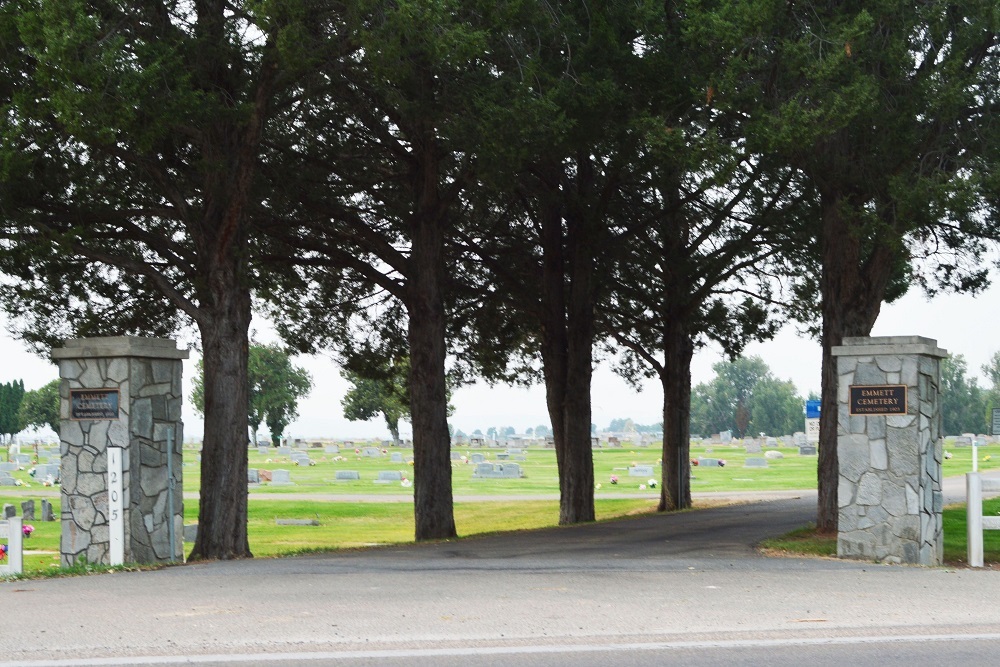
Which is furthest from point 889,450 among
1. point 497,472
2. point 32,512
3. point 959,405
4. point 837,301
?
point 959,405

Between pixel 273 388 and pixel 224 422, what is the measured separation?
84.5 meters

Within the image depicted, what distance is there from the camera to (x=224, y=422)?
16.5 m

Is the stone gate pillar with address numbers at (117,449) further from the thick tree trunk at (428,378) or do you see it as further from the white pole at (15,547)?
the thick tree trunk at (428,378)

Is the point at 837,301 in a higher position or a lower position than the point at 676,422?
higher

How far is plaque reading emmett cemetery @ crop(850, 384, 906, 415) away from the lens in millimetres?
13562

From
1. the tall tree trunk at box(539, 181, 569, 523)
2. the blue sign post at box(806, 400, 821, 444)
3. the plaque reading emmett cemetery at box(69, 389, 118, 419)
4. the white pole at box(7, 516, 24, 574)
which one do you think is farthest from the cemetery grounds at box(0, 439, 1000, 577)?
the tall tree trunk at box(539, 181, 569, 523)

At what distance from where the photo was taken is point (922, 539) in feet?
44.3

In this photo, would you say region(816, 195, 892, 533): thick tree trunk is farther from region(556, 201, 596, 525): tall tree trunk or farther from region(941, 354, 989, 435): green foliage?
region(941, 354, 989, 435): green foliage

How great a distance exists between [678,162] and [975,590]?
692cm

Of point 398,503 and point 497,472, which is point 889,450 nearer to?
point 398,503

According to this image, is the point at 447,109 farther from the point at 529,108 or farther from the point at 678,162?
the point at 678,162

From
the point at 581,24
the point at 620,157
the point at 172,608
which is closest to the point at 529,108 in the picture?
the point at 581,24

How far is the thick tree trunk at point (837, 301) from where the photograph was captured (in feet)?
60.0

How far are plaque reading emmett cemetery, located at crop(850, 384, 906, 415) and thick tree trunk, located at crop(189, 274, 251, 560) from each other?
25.7 feet
